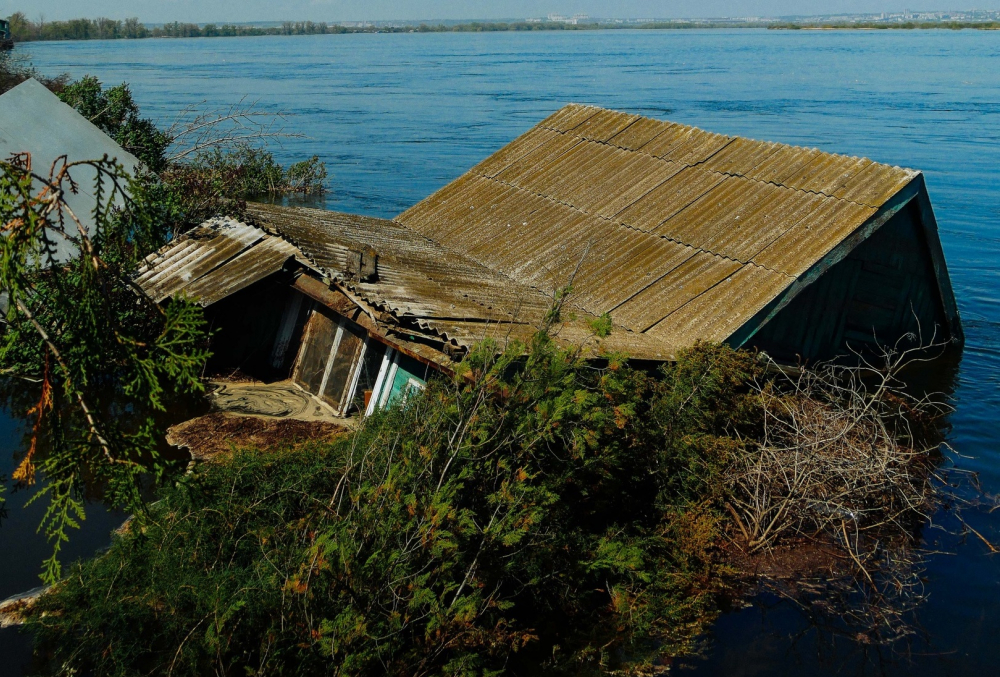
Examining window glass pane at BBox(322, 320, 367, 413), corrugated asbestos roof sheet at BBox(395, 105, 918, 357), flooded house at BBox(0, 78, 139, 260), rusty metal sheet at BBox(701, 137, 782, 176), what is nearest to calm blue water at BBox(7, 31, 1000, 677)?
corrugated asbestos roof sheet at BBox(395, 105, 918, 357)

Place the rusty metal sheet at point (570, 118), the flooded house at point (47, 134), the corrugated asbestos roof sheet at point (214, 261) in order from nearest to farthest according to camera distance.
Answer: the corrugated asbestos roof sheet at point (214, 261)
the flooded house at point (47, 134)
the rusty metal sheet at point (570, 118)

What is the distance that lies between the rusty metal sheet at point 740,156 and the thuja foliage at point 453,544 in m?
5.25

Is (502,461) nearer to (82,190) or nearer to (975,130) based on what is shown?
(82,190)

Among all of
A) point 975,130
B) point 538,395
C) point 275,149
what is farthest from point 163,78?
point 538,395

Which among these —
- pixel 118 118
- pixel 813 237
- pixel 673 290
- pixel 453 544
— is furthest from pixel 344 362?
pixel 118 118

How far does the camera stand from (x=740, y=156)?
14609 mm

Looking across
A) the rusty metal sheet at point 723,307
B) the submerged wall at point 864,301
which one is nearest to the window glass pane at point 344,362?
the rusty metal sheet at point 723,307

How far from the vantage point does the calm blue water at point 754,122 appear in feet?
30.2

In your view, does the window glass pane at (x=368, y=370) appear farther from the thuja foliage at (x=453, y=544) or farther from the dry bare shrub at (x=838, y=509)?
the dry bare shrub at (x=838, y=509)

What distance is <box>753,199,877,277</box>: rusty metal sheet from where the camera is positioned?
458 inches

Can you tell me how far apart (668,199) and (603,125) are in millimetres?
3855

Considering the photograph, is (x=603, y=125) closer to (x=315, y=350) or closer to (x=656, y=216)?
(x=656, y=216)

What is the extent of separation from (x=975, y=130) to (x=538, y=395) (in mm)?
42142

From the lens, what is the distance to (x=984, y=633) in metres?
9.30
